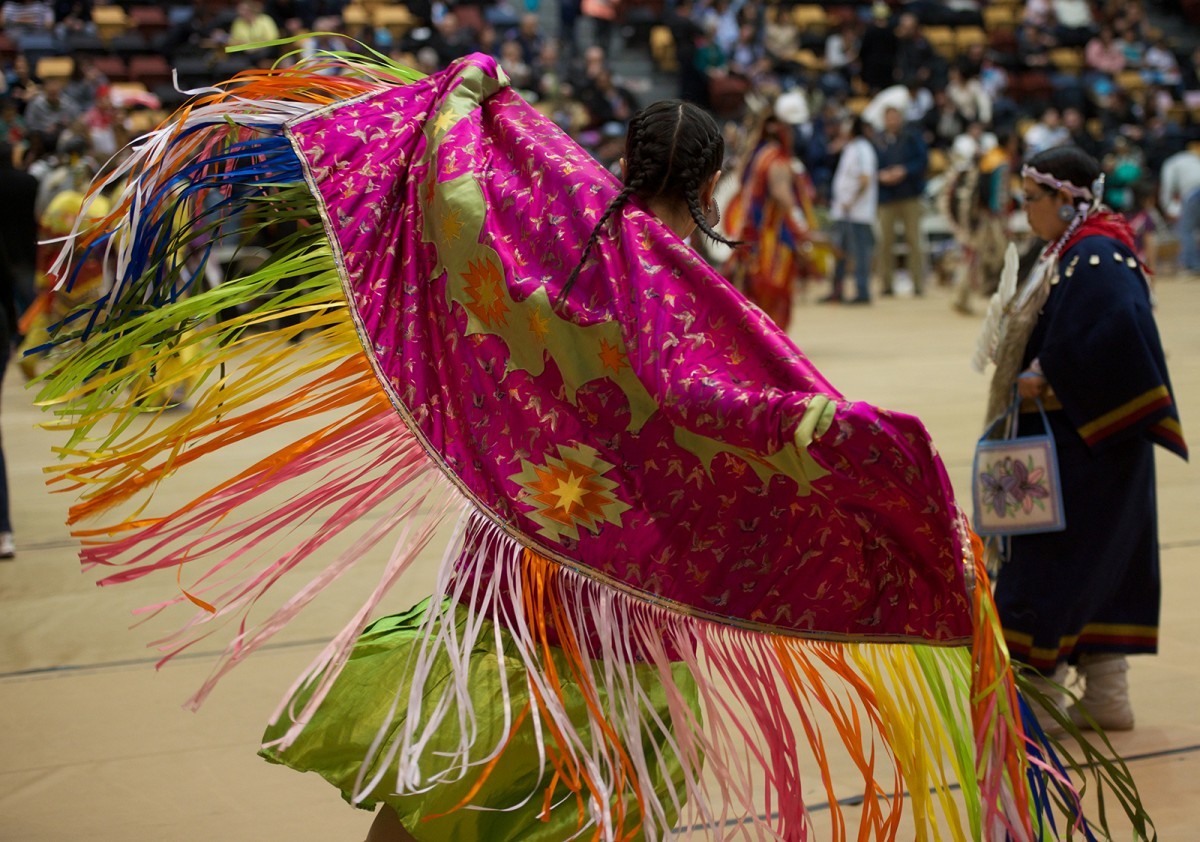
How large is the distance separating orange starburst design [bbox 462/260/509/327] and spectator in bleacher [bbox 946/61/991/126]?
1466 cm

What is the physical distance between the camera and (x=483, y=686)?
1.94m

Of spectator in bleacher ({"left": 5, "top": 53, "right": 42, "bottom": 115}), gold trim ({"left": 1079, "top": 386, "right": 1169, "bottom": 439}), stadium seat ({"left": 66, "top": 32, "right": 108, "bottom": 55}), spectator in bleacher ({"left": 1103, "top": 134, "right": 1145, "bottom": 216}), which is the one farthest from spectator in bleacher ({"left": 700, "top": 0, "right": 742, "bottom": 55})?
gold trim ({"left": 1079, "top": 386, "right": 1169, "bottom": 439})

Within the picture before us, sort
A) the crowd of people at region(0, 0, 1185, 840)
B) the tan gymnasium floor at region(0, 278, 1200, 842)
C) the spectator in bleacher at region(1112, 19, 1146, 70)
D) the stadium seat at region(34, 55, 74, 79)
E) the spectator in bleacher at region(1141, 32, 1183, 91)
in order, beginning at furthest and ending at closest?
the spectator in bleacher at region(1112, 19, 1146, 70), the spectator in bleacher at region(1141, 32, 1183, 91), the stadium seat at region(34, 55, 74, 79), the tan gymnasium floor at region(0, 278, 1200, 842), the crowd of people at region(0, 0, 1185, 840)

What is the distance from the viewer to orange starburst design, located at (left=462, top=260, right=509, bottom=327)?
1.93 m

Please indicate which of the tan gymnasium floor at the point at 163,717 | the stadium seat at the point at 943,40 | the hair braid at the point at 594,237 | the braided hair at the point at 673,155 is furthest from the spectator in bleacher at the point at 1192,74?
the hair braid at the point at 594,237

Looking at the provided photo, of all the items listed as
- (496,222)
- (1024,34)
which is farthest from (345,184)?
(1024,34)

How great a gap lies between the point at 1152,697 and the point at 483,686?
2162 mm

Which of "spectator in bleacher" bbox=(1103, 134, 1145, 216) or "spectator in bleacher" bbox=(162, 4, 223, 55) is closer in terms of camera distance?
"spectator in bleacher" bbox=(162, 4, 223, 55)

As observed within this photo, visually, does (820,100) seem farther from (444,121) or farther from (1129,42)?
(444,121)

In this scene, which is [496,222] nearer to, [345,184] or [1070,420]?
[345,184]

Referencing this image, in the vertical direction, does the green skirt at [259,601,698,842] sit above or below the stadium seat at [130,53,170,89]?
above

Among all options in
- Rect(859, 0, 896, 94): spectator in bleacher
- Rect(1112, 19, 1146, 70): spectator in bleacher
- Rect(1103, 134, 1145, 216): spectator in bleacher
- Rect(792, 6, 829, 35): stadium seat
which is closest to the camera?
Rect(1103, 134, 1145, 216): spectator in bleacher

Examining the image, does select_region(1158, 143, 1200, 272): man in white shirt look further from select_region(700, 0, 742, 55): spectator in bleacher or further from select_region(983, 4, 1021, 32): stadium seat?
select_region(700, 0, 742, 55): spectator in bleacher

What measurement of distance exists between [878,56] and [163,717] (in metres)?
14.5
